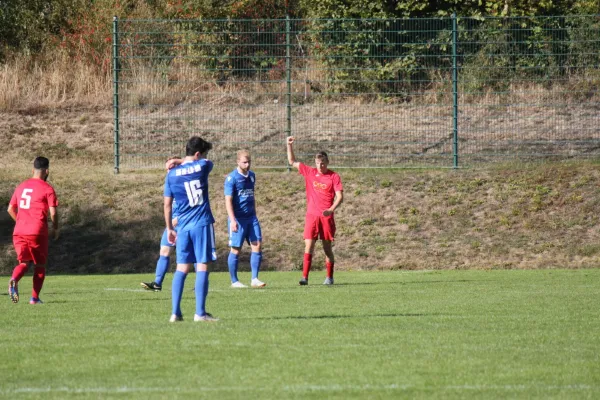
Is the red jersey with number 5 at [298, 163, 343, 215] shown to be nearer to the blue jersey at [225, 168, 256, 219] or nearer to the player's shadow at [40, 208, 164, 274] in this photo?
the blue jersey at [225, 168, 256, 219]

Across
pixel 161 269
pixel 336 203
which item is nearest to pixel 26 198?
pixel 161 269

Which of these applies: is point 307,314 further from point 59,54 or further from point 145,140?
point 59,54

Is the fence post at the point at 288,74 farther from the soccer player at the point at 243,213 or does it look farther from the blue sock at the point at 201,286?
the blue sock at the point at 201,286

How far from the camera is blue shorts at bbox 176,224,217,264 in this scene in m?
10.7

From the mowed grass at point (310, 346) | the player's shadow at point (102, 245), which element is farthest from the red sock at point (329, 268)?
the player's shadow at point (102, 245)

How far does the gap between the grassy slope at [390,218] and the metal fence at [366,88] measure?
113cm

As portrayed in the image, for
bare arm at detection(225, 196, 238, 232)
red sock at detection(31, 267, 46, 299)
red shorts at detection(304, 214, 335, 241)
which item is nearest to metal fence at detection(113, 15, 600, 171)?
red shorts at detection(304, 214, 335, 241)

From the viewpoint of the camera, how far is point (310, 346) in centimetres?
911

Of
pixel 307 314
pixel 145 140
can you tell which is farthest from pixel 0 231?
pixel 307 314

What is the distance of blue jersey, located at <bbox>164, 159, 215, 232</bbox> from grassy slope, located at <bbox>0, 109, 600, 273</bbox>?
1216 centimetres

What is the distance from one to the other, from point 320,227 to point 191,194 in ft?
22.6

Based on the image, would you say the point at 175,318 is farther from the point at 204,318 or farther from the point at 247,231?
the point at 247,231

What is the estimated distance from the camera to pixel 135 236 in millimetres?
24250

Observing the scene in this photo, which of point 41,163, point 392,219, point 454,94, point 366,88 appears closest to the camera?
point 41,163
